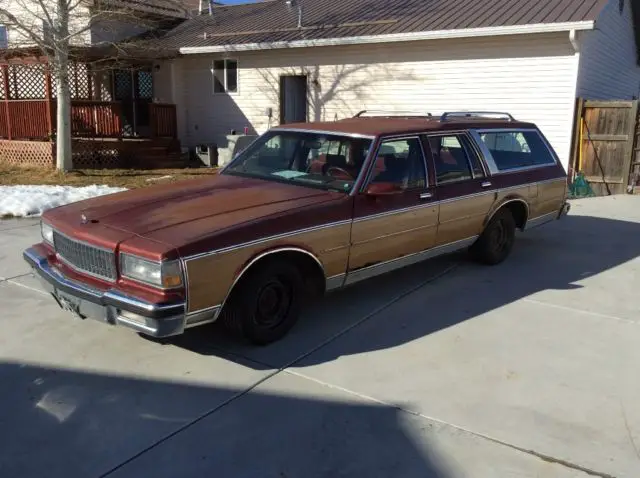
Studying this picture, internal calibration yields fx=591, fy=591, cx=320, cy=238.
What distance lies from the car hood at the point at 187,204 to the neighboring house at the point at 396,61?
921 cm

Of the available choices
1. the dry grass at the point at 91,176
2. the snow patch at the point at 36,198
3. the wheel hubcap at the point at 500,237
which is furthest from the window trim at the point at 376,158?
the dry grass at the point at 91,176

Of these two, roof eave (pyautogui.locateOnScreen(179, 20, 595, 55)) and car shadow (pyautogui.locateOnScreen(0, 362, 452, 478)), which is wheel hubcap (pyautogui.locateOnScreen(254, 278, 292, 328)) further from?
roof eave (pyautogui.locateOnScreen(179, 20, 595, 55))

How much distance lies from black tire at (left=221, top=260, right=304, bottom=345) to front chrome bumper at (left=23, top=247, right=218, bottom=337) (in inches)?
10.0

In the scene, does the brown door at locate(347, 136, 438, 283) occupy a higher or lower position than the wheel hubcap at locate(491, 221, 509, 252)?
higher

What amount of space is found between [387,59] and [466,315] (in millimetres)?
10800

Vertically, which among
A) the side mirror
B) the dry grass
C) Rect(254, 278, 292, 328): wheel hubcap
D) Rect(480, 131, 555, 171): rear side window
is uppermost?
Rect(480, 131, 555, 171): rear side window

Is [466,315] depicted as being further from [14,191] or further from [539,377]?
[14,191]

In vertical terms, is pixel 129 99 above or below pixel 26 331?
above

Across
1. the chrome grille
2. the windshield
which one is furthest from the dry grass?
the chrome grille

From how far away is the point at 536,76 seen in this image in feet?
41.1

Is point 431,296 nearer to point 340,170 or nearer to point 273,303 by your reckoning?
point 340,170

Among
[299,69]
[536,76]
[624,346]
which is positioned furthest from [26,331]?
[299,69]

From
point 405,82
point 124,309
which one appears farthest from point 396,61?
point 124,309

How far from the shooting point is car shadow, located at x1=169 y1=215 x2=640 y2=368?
14.3 ft
